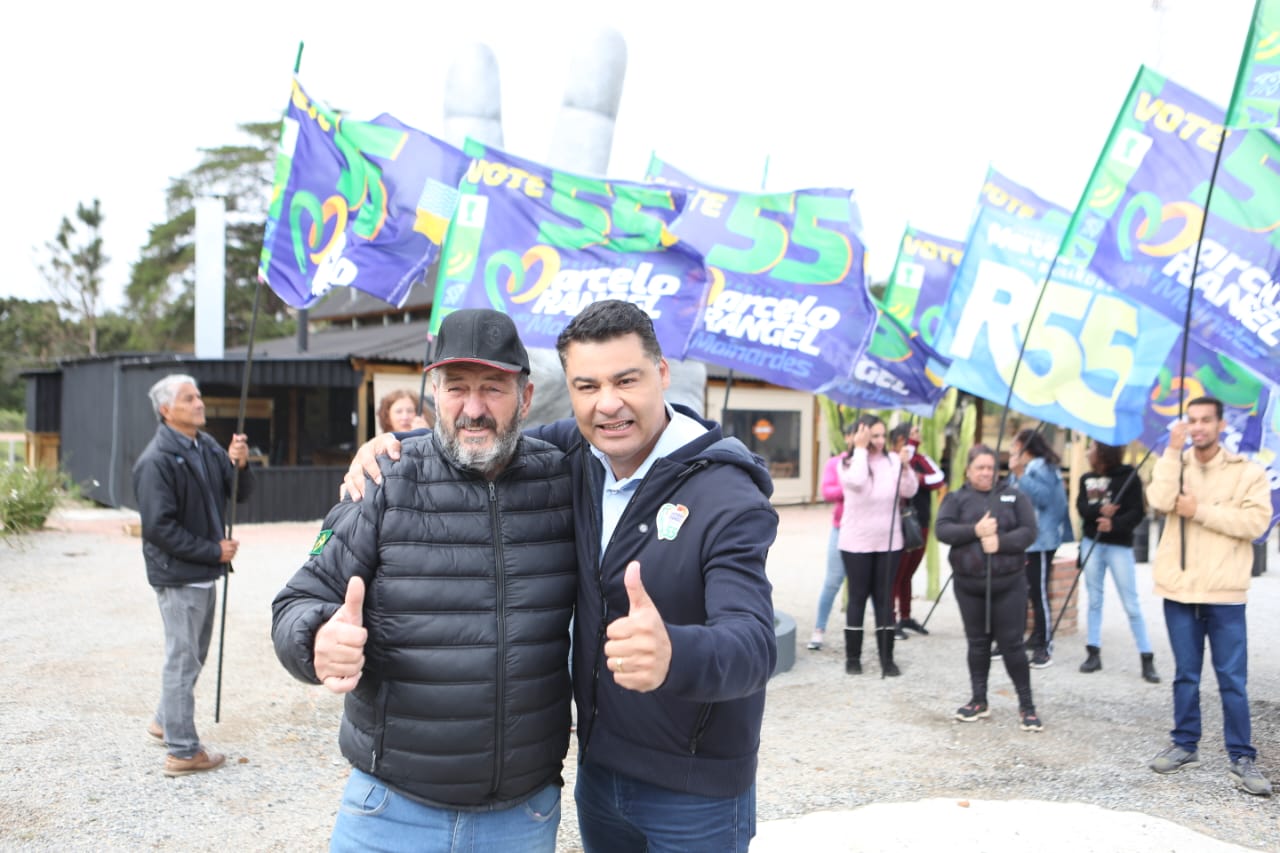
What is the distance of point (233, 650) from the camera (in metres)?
7.40

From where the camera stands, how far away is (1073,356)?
256 inches

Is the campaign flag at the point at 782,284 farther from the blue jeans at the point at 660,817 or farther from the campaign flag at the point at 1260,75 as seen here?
the blue jeans at the point at 660,817

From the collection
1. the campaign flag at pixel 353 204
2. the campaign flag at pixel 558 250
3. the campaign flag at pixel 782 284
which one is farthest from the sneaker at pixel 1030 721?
the campaign flag at pixel 353 204

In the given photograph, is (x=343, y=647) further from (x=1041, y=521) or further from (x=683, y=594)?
(x=1041, y=521)

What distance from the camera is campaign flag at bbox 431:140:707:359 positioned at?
21.4ft

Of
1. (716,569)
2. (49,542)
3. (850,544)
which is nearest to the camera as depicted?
(716,569)

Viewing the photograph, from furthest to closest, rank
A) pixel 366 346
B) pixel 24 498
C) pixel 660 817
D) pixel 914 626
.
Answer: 1. pixel 366 346
2. pixel 24 498
3. pixel 914 626
4. pixel 660 817

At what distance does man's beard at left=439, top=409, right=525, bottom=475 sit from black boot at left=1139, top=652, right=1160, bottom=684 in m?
6.65

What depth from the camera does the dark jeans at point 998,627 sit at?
19.3ft

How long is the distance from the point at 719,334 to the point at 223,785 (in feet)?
14.5

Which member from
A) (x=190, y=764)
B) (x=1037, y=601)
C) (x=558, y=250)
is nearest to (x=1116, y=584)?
(x=1037, y=601)

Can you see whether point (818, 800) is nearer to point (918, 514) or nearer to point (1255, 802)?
point (1255, 802)

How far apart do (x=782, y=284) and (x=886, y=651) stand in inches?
116

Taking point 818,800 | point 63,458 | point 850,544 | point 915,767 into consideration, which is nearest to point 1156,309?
point 850,544
